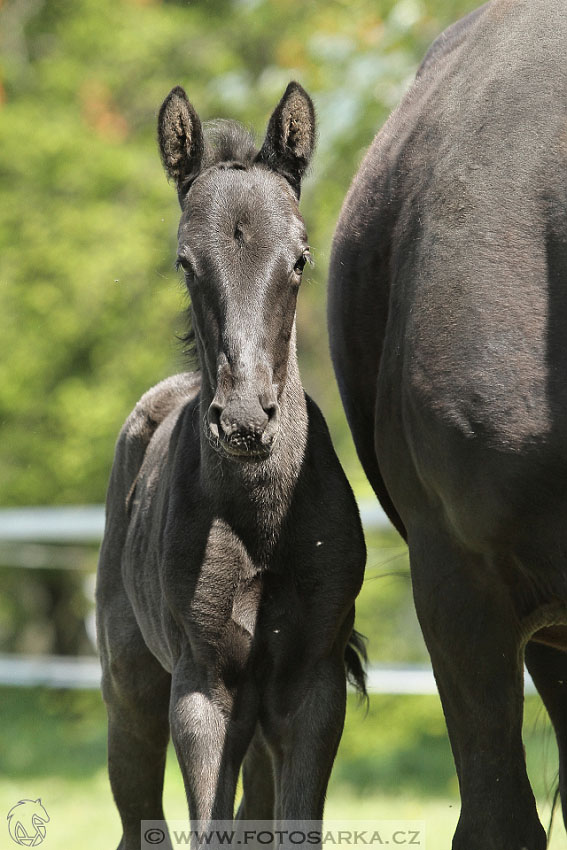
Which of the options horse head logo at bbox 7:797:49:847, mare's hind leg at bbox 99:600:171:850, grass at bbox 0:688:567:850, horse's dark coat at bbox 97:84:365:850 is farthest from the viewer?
grass at bbox 0:688:567:850

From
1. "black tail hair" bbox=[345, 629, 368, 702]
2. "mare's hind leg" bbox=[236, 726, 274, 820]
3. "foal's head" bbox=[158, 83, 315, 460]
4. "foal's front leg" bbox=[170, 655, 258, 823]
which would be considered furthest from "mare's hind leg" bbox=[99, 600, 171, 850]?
"foal's head" bbox=[158, 83, 315, 460]

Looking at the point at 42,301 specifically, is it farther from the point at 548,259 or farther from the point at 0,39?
the point at 548,259

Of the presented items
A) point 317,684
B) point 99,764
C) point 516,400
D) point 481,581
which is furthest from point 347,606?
point 99,764

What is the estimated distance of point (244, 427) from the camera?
2.83 meters

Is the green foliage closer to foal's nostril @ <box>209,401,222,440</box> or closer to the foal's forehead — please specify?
the foal's forehead

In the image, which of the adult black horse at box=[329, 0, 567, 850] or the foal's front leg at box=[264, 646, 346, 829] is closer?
the adult black horse at box=[329, 0, 567, 850]

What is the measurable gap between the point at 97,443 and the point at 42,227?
7.75 feet

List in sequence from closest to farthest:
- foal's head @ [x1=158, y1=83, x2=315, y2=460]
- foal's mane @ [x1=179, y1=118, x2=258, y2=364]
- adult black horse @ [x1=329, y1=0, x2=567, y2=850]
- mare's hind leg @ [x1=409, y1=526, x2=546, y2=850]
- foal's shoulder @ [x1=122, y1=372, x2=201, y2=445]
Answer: adult black horse @ [x1=329, y1=0, x2=567, y2=850] < mare's hind leg @ [x1=409, y1=526, x2=546, y2=850] < foal's head @ [x1=158, y1=83, x2=315, y2=460] < foal's mane @ [x1=179, y1=118, x2=258, y2=364] < foal's shoulder @ [x1=122, y1=372, x2=201, y2=445]

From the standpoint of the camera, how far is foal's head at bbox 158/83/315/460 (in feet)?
9.57

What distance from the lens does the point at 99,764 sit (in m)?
8.67

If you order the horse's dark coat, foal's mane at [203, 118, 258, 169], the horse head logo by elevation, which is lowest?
the horse head logo

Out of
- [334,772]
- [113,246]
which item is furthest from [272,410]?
[113,246]

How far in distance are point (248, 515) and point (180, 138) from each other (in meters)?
1.12

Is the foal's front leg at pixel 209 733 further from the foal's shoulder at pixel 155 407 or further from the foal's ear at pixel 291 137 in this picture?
the foal's ear at pixel 291 137
